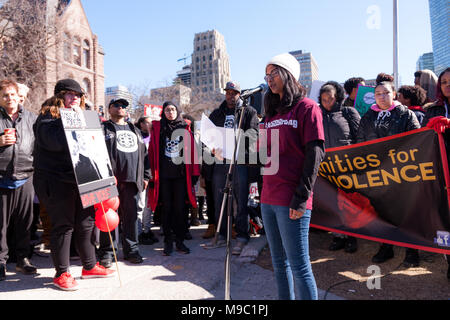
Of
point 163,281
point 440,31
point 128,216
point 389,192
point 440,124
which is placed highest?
point 440,31

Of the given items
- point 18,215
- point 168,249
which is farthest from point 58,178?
point 168,249

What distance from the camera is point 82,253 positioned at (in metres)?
3.56

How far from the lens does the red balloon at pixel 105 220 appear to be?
3383mm

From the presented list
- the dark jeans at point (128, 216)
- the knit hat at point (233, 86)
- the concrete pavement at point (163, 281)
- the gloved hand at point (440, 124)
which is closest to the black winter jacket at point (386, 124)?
the gloved hand at point (440, 124)

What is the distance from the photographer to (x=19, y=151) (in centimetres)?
385

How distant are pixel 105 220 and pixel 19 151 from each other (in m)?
1.48

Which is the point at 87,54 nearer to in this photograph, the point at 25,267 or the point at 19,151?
the point at 19,151

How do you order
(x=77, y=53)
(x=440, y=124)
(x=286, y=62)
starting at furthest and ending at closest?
(x=77, y=53)
(x=440, y=124)
(x=286, y=62)

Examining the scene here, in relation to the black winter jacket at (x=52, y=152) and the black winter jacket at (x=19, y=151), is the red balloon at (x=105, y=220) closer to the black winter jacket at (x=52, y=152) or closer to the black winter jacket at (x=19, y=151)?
the black winter jacket at (x=52, y=152)

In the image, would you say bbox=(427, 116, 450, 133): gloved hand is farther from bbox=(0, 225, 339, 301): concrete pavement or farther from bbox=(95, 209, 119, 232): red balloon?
bbox=(95, 209, 119, 232): red balloon

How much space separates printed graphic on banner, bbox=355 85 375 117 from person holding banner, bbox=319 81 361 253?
1051 mm

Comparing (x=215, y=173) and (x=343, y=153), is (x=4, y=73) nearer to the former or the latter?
(x=215, y=173)

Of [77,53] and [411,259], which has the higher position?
[77,53]
